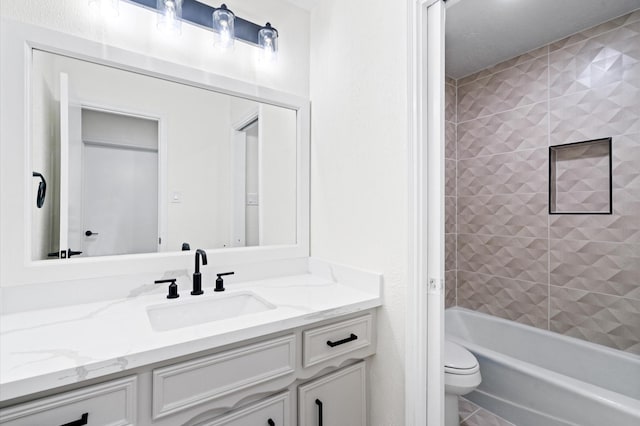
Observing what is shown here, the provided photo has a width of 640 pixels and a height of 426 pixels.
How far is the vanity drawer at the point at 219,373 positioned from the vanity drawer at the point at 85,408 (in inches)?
2.4

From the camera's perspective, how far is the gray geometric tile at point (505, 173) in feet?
6.70

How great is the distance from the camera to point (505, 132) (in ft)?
7.21

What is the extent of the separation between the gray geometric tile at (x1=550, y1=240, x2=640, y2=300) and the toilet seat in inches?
34.7

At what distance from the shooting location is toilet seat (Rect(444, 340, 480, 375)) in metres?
1.51

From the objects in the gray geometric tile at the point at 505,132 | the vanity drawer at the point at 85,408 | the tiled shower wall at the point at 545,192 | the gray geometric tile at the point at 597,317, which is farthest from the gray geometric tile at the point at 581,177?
the vanity drawer at the point at 85,408

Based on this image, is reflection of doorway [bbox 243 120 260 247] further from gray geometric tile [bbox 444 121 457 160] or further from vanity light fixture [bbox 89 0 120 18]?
gray geometric tile [bbox 444 121 457 160]

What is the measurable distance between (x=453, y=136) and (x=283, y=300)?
2071 millimetres

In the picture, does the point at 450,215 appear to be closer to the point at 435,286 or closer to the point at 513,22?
the point at 513,22

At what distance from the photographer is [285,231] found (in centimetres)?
165

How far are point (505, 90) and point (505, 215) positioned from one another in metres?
0.92

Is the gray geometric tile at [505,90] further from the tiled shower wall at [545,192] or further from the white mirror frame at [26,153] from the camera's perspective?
the white mirror frame at [26,153]

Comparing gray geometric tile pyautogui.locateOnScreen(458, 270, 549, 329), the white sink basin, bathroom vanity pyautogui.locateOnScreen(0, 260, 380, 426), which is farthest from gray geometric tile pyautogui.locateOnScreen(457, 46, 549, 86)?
the white sink basin

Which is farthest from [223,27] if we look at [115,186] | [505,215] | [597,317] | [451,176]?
[597,317]

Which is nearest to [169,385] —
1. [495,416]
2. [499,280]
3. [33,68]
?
[33,68]
